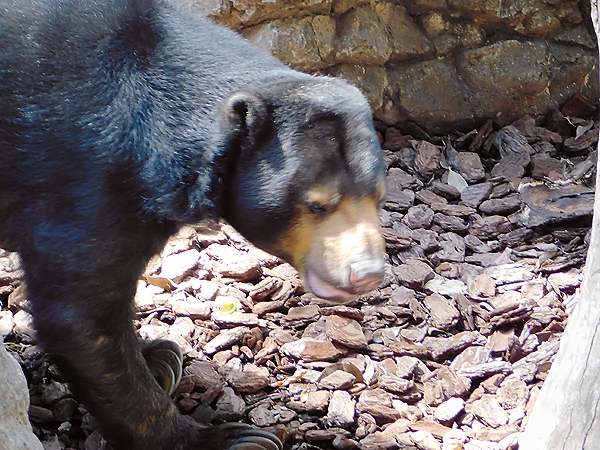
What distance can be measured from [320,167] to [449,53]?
3.68 m

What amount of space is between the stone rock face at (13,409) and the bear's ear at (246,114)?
1.16m

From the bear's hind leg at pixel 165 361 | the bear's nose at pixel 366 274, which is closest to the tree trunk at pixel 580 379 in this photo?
the bear's nose at pixel 366 274

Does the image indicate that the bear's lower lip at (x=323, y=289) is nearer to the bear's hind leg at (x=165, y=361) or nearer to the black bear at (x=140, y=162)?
the black bear at (x=140, y=162)

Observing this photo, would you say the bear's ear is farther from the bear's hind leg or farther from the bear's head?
the bear's hind leg

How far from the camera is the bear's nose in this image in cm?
286

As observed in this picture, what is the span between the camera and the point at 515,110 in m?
6.36

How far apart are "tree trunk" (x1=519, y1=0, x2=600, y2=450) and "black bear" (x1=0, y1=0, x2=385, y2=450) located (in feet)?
2.37

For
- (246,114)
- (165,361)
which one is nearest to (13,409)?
(246,114)

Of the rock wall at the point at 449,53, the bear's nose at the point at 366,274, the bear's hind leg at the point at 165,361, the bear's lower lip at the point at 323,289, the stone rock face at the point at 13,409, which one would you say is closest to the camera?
the stone rock face at the point at 13,409

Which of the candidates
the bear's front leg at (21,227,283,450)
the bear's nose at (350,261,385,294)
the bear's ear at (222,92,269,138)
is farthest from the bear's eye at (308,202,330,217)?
the bear's front leg at (21,227,283,450)

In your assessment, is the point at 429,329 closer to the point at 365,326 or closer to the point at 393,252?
the point at 365,326

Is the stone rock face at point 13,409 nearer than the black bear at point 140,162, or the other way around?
the stone rock face at point 13,409

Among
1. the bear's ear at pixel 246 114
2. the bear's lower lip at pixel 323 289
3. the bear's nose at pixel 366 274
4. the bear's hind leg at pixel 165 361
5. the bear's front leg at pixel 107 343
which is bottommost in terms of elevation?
the bear's hind leg at pixel 165 361

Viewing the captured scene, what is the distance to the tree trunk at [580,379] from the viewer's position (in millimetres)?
2521
